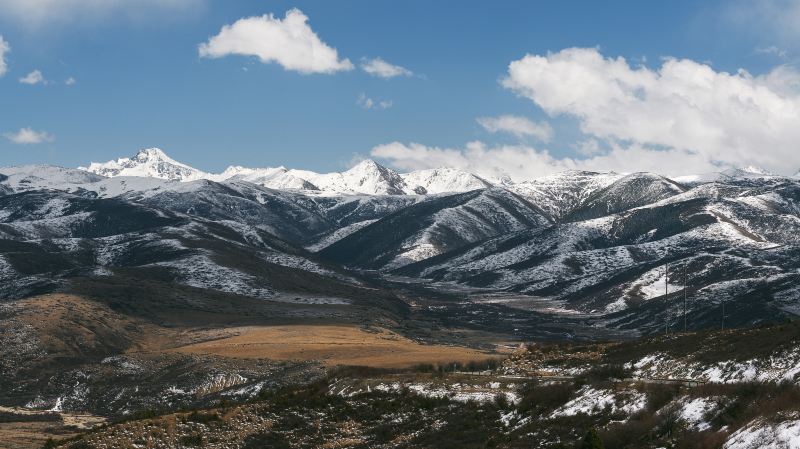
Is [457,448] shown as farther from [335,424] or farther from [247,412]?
[247,412]

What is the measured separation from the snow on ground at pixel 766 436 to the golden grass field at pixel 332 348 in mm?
85990

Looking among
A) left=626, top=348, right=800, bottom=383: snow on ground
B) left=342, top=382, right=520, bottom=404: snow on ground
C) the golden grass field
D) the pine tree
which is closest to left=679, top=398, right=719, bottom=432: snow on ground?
the pine tree

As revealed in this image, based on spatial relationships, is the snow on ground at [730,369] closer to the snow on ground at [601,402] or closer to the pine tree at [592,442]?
the snow on ground at [601,402]

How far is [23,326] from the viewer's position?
158 m

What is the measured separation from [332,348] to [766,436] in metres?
122

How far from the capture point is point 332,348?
150 m

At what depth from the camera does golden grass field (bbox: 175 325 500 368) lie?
13050 centimetres

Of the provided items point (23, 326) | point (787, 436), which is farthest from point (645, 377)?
point (23, 326)

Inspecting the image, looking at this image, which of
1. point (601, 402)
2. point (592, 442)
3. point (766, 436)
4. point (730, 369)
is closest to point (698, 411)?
point (592, 442)

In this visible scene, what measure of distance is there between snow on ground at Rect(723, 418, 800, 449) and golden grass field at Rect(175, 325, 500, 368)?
282ft

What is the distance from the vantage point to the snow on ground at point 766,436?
3045cm

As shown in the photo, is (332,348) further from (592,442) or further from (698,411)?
(592,442)

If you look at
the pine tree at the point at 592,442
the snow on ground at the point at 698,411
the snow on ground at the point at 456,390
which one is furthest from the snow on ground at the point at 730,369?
the pine tree at the point at 592,442

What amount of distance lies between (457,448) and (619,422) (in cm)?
974
